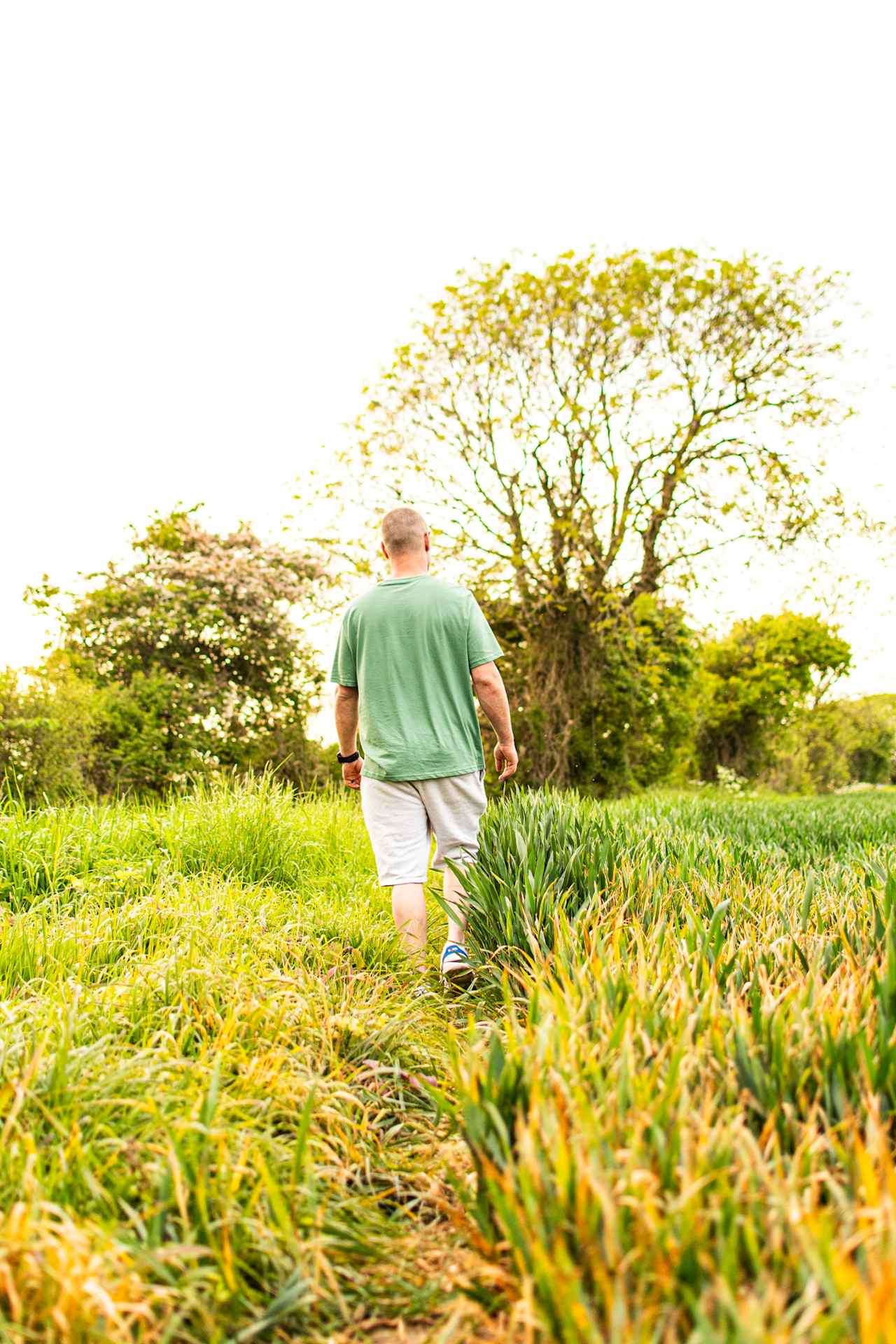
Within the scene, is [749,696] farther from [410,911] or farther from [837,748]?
[410,911]

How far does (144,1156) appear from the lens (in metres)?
1.97

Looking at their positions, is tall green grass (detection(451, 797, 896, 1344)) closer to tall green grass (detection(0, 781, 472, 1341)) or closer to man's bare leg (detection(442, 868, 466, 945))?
tall green grass (detection(0, 781, 472, 1341))

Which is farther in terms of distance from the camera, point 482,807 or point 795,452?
point 795,452

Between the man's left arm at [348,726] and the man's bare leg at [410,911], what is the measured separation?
1.70 feet

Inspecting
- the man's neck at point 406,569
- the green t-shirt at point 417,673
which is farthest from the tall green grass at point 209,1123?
the man's neck at point 406,569

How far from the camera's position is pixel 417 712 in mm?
4000

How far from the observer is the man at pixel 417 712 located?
398 centimetres

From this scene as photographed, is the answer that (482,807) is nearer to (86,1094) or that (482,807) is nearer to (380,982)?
(380,982)

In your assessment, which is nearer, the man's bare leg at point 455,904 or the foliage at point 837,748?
the man's bare leg at point 455,904

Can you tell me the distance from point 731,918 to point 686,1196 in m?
2.09

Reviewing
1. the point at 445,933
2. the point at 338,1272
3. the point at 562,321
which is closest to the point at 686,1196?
the point at 338,1272

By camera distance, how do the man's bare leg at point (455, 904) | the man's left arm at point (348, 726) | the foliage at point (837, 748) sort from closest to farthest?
the man's bare leg at point (455, 904) < the man's left arm at point (348, 726) < the foliage at point (837, 748)

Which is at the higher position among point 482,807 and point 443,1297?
point 482,807

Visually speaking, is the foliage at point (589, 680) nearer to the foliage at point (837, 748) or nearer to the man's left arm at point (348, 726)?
the man's left arm at point (348, 726)
